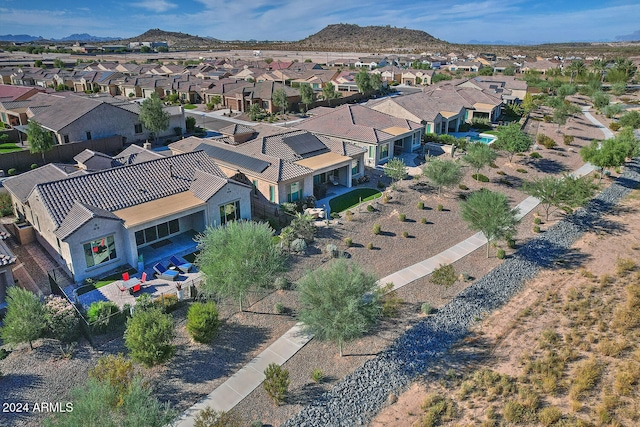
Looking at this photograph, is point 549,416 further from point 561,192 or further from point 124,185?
point 124,185

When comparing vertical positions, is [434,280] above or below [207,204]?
below

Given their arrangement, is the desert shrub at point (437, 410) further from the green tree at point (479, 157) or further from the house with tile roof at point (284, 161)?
the green tree at point (479, 157)

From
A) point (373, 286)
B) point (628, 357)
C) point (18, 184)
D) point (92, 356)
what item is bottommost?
point (628, 357)

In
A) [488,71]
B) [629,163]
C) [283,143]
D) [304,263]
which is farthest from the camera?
[488,71]

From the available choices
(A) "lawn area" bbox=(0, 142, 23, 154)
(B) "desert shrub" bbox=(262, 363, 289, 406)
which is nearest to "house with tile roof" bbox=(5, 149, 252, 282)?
(B) "desert shrub" bbox=(262, 363, 289, 406)

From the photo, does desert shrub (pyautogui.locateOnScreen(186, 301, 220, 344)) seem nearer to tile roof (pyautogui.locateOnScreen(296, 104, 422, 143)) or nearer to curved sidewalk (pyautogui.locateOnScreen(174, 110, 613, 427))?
curved sidewalk (pyautogui.locateOnScreen(174, 110, 613, 427))

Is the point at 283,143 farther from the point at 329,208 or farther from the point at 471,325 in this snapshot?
the point at 471,325

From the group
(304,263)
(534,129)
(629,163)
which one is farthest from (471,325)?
(534,129)
